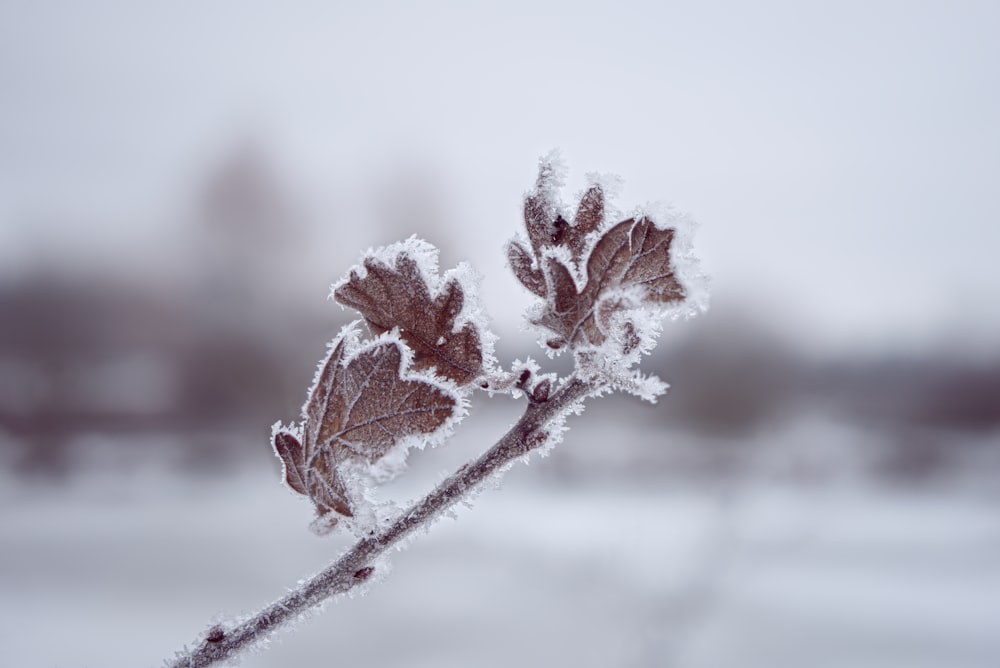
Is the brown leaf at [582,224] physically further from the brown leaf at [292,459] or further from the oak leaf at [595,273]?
the brown leaf at [292,459]

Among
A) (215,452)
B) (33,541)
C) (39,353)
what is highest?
(39,353)

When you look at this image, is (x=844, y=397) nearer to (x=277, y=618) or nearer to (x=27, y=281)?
(x=277, y=618)

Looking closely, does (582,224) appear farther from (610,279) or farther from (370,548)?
(370,548)

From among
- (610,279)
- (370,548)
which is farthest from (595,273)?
(370,548)

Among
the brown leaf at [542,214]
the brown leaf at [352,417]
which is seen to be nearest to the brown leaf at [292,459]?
the brown leaf at [352,417]

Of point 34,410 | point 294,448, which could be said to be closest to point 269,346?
point 34,410
